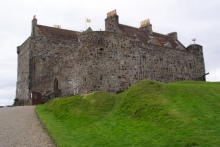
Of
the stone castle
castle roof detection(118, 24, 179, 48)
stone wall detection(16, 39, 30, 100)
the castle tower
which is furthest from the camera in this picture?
stone wall detection(16, 39, 30, 100)

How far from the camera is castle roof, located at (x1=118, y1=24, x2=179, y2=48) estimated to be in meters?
42.9

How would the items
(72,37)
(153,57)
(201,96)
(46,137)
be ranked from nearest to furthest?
(46,137) < (201,96) < (153,57) < (72,37)

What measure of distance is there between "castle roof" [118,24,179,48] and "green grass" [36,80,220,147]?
2122 cm

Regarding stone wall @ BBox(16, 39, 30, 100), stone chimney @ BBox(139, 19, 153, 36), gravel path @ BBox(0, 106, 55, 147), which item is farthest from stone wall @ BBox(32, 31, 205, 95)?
stone chimney @ BBox(139, 19, 153, 36)

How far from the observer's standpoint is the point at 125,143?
1434 cm

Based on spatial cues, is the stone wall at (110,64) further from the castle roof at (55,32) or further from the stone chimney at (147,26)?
the stone chimney at (147,26)

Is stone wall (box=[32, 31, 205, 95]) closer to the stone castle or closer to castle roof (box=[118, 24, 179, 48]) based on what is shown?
the stone castle

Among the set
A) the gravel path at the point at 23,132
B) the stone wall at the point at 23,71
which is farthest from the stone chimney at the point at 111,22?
the gravel path at the point at 23,132

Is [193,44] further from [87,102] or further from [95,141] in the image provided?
[95,141]

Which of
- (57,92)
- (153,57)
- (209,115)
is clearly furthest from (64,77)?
(209,115)

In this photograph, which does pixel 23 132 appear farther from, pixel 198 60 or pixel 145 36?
pixel 145 36

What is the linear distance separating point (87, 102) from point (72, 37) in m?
27.6

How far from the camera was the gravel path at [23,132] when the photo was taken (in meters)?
15.5

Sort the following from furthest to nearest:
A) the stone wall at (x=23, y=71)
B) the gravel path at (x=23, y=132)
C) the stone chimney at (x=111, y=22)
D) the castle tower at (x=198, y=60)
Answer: the stone wall at (x=23, y=71) → the castle tower at (x=198, y=60) → the stone chimney at (x=111, y=22) → the gravel path at (x=23, y=132)
